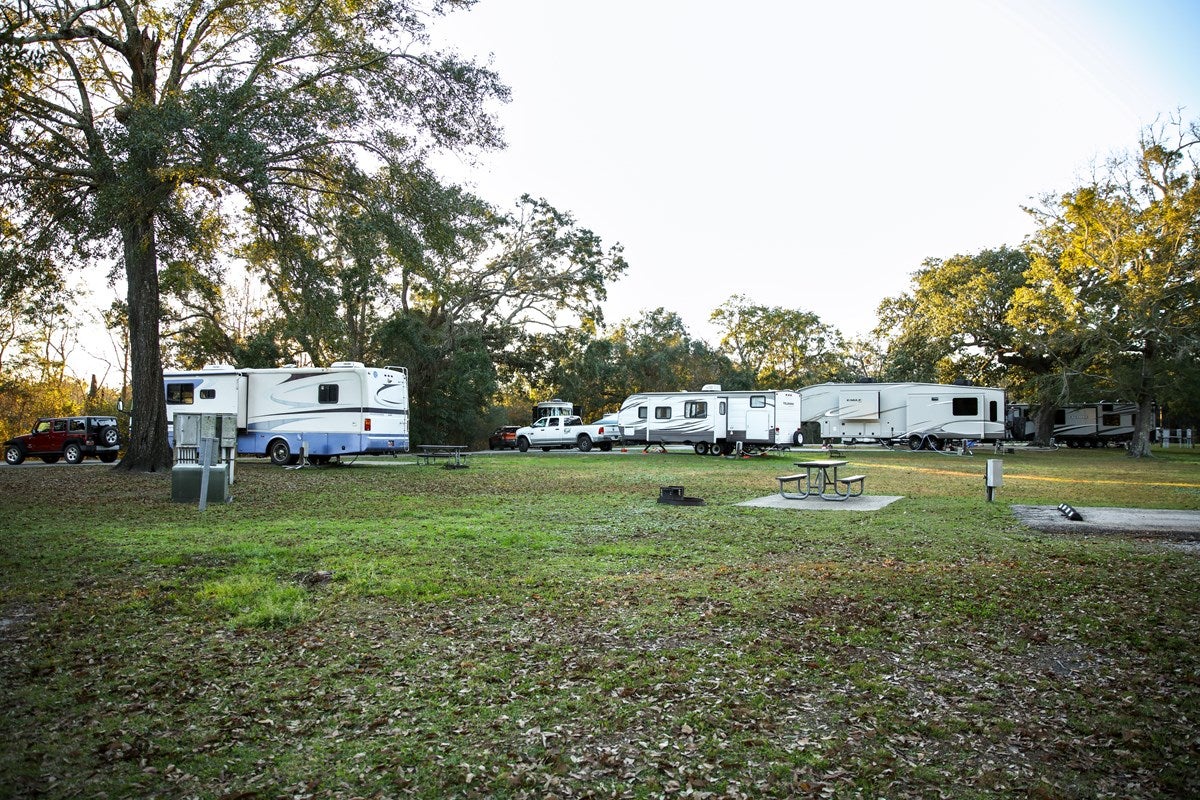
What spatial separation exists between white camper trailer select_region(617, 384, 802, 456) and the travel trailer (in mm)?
23188

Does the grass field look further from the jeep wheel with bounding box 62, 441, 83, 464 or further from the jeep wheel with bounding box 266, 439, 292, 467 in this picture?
the jeep wheel with bounding box 62, 441, 83, 464

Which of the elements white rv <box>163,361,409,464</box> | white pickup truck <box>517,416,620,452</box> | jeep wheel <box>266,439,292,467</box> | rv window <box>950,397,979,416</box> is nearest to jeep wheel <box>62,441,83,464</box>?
white rv <box>163,361,409,464</box>

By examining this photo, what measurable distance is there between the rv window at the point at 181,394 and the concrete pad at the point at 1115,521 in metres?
21.7

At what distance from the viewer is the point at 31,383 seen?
37.8 metres

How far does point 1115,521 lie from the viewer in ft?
35.6

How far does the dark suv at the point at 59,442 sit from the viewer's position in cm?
2445

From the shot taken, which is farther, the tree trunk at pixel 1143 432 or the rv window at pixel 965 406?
the rv window at pixel 965 406

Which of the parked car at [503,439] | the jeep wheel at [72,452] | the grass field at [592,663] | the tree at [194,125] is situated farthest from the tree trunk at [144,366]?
the parked car at [503,439]

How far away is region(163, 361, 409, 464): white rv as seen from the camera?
21359mm

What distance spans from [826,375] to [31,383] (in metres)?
47.5

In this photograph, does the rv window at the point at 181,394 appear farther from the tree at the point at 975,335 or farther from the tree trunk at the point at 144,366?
the tree at the point at 975,335

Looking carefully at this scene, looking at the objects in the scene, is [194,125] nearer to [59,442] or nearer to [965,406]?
[59,442]

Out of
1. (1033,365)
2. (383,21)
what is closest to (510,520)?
(383,21)

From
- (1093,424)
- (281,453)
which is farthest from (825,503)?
(1093,424)
